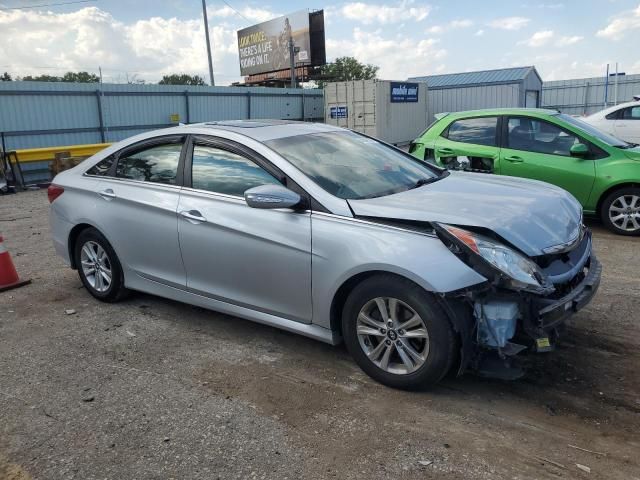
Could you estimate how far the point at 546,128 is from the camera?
724 cm

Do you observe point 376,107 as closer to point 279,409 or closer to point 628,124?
point 628,124

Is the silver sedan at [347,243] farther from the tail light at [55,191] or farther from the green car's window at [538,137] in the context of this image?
the green car's window at [538,137]

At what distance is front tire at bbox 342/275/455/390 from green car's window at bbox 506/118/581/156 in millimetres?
4967

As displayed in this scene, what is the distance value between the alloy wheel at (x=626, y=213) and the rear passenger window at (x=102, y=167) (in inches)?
230

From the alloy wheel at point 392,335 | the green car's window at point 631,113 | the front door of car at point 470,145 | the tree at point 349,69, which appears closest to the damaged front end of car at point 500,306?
the alloy wheel at point 392,335

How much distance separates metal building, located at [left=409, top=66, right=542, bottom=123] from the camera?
2152 cm

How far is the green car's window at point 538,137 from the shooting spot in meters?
7.09

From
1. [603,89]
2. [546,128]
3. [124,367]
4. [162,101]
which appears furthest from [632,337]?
[603,89]

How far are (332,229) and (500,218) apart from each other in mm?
987

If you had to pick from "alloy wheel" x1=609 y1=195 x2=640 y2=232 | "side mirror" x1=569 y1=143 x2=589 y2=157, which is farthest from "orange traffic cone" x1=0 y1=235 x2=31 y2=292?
"alloy wheel" x1=609 y1=195 x2=640 y2=232

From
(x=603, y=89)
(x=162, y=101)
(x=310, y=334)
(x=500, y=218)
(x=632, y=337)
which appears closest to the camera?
(x=500, y=218)

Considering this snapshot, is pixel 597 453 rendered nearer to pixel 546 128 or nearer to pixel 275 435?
pixel 275 435

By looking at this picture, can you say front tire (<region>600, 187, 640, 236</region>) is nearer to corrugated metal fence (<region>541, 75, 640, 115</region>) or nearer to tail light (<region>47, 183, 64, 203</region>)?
tail light (<region>47, 183, 64, 203</region>)

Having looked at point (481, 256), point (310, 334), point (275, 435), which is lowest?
point (275, 435)
